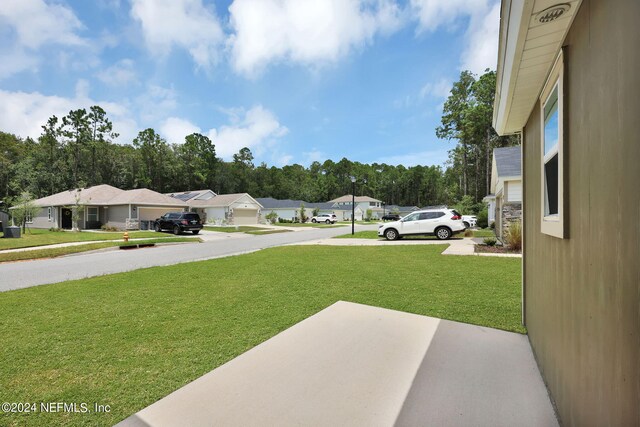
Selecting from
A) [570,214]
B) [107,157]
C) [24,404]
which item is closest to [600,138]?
[570,214]

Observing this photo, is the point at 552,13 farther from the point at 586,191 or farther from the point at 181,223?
the point at 181,223

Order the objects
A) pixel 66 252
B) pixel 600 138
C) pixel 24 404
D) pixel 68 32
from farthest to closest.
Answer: pixel 66 252
pixel 68 32
pixel 24 404
pixel 600 138

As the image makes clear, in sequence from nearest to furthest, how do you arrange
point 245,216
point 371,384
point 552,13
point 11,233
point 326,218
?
point 552,13
point 371,384
point 11,233
point 245,216
point 326,218

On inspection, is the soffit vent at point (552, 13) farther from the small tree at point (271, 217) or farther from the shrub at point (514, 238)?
the small tree at point (271, 217)

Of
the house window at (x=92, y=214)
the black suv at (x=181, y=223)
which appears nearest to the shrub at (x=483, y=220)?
the black suv at (x=181, y=223)

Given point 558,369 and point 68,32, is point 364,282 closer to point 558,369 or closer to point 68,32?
point 558,369

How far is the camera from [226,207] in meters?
35.8

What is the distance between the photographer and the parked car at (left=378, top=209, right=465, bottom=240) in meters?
16.1

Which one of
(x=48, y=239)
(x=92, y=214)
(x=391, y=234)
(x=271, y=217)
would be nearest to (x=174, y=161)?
(x=271, y=217)

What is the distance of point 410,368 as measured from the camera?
2.88 meters

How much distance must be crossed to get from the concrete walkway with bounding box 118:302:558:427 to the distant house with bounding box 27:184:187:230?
28.1 meters

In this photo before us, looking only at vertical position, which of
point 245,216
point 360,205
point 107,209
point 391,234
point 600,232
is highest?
point 360,205

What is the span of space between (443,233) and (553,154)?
14.7 meters

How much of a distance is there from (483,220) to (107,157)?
2201 inches
